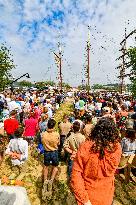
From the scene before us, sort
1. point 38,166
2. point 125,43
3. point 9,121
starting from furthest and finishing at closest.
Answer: point 125,43 < point 9,121 < point 38,166

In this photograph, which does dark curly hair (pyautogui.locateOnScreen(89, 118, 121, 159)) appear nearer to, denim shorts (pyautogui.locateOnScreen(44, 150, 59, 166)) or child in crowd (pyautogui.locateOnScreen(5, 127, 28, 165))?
denim shorts (pyautogui.locateOnScreen(44, 150, 59, 166))

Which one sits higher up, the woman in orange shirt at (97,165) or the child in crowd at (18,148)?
the woman in orange shirt at (97,165)

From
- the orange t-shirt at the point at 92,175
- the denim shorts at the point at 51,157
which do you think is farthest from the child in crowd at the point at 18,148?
the orange t-shirt at the point at 92,175

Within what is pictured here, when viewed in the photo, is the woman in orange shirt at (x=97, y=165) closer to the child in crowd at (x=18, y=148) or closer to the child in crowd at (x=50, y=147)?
the child in crowd at (x=50, y=147)

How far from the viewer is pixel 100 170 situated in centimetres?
361

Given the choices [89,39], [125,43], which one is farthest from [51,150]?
[125,43]

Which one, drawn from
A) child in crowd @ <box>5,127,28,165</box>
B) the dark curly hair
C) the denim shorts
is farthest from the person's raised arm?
child in crowd @ <box>5,127,28,165</box>

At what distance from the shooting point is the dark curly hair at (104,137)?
3574 mm

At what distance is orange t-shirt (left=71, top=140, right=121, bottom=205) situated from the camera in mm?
3484

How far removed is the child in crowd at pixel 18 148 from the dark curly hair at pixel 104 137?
5.60 metres

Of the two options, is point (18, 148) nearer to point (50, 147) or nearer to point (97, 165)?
point (50, 147)

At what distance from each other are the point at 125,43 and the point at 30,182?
2704 inches

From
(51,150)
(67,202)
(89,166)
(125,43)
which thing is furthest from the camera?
(125,43)

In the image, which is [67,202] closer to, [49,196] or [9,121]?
[49,196]
